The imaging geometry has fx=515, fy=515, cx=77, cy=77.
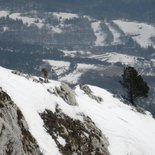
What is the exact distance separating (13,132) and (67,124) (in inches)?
497

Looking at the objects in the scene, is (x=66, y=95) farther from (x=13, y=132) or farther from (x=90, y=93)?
(x=13, y=132)

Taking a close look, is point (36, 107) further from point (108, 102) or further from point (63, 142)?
point (108, 102)

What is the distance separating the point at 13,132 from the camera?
3844 cm

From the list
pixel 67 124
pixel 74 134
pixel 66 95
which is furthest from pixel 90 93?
pixel 74 134

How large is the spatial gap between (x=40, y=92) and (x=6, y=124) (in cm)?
1516

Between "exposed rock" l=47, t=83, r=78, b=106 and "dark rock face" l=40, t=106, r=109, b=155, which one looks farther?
"exposed rock" l=47, t=83, r=78, b=106

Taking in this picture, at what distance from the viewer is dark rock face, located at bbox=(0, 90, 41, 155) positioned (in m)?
36.5

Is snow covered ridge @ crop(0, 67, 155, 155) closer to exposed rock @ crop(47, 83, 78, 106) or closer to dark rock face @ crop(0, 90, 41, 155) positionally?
exposed rock @ crop(47, 83, 78, 106)

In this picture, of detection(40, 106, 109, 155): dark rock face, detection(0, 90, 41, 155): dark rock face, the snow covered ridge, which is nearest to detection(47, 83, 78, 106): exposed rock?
the snow covered ridge

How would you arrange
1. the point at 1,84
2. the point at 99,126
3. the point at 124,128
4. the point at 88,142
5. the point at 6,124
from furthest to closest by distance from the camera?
the point at 124,128 → the point at 99,126 → the point at 88,142 → the point at 1,84 → the point at 6,124

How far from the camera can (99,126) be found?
5709cm

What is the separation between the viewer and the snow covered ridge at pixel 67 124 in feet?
150

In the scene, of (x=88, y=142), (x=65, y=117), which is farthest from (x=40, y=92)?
(x=88, y=142)

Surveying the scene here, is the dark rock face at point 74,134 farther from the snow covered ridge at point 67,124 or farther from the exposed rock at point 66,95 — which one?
the exposed rock at point 66,95
